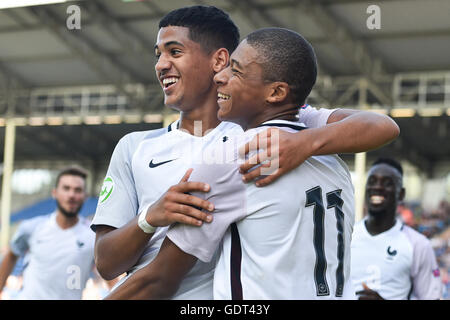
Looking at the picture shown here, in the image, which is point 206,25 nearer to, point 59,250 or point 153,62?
point 59,250

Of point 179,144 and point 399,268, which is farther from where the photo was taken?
point 399,268

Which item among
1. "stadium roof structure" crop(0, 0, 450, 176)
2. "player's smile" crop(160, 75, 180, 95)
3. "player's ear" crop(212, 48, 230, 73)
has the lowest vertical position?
"player's smile" crop(160, 75, 180, 95)

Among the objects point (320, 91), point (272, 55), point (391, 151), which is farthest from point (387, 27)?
point (272, 55)

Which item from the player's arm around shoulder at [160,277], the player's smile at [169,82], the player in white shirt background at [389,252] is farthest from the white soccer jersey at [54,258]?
the player's arm around shoulder at [160,277]

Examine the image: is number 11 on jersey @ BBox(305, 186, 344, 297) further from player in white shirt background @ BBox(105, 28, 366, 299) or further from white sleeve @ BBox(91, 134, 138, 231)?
white sleeve @ BBox(91, 134, 138, 231)

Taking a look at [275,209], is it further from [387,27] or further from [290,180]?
[387,27]

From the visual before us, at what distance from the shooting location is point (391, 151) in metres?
19.3

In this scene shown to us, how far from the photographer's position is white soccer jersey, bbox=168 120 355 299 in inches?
67.4

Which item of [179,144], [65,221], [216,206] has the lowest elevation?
[216,206]

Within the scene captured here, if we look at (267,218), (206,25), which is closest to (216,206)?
(267,218)

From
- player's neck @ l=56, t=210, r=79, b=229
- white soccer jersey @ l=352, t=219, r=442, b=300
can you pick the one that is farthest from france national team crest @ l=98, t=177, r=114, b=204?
player's neck @ l=56, t=210, r=79, b=229

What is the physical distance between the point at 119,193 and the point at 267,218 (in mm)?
651

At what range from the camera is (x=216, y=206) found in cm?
174

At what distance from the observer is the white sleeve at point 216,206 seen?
1.74 m
